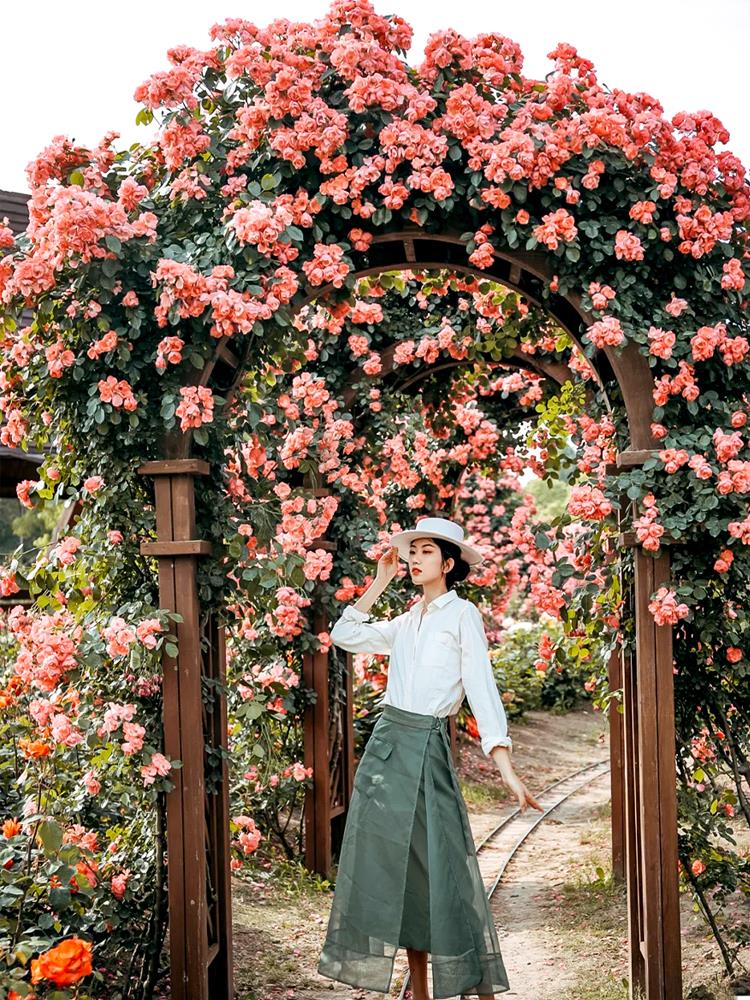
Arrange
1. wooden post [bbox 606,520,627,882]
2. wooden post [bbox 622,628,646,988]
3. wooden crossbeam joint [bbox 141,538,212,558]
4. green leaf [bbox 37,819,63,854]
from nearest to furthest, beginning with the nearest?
green leaf [bbox 37,819,63,854], wooden crossbeam joint [bbox 141,538,212,558], wooden post [bbox 622,628,646,988], wooden post [bbox 606,520,627,882]

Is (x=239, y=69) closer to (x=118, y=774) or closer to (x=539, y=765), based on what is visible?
(x=118, y=774)

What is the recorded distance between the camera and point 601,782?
34.7 ft

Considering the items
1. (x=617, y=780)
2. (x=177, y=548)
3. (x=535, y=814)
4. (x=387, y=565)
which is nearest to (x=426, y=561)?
(x=387, y=565)

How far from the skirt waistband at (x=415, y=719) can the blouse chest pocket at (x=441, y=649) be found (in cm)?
17

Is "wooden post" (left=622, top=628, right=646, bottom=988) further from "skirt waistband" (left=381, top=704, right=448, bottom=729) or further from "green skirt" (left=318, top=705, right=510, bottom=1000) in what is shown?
"skirt waistband" (left=381, top=704, right=448, bottom=729)

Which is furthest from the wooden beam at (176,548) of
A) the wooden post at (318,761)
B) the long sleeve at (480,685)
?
the wooden post at (318,761)

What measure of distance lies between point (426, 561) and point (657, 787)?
1146 mm

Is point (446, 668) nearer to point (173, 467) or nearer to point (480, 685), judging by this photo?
point (480, 685)

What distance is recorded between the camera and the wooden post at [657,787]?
386 cm

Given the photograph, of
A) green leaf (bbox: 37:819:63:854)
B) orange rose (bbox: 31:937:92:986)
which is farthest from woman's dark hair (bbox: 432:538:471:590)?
orange rose (bbox: 31:937:92:986)

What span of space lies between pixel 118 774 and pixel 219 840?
20.6 inches

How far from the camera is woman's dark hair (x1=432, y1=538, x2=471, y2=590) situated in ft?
12.7

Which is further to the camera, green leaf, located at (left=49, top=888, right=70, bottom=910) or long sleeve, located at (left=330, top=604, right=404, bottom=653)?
long sleeve, located at (left=330, top=604, right=404, bottom=653)

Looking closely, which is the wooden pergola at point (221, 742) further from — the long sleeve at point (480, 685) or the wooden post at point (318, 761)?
the wooden post at point (318, 761)
